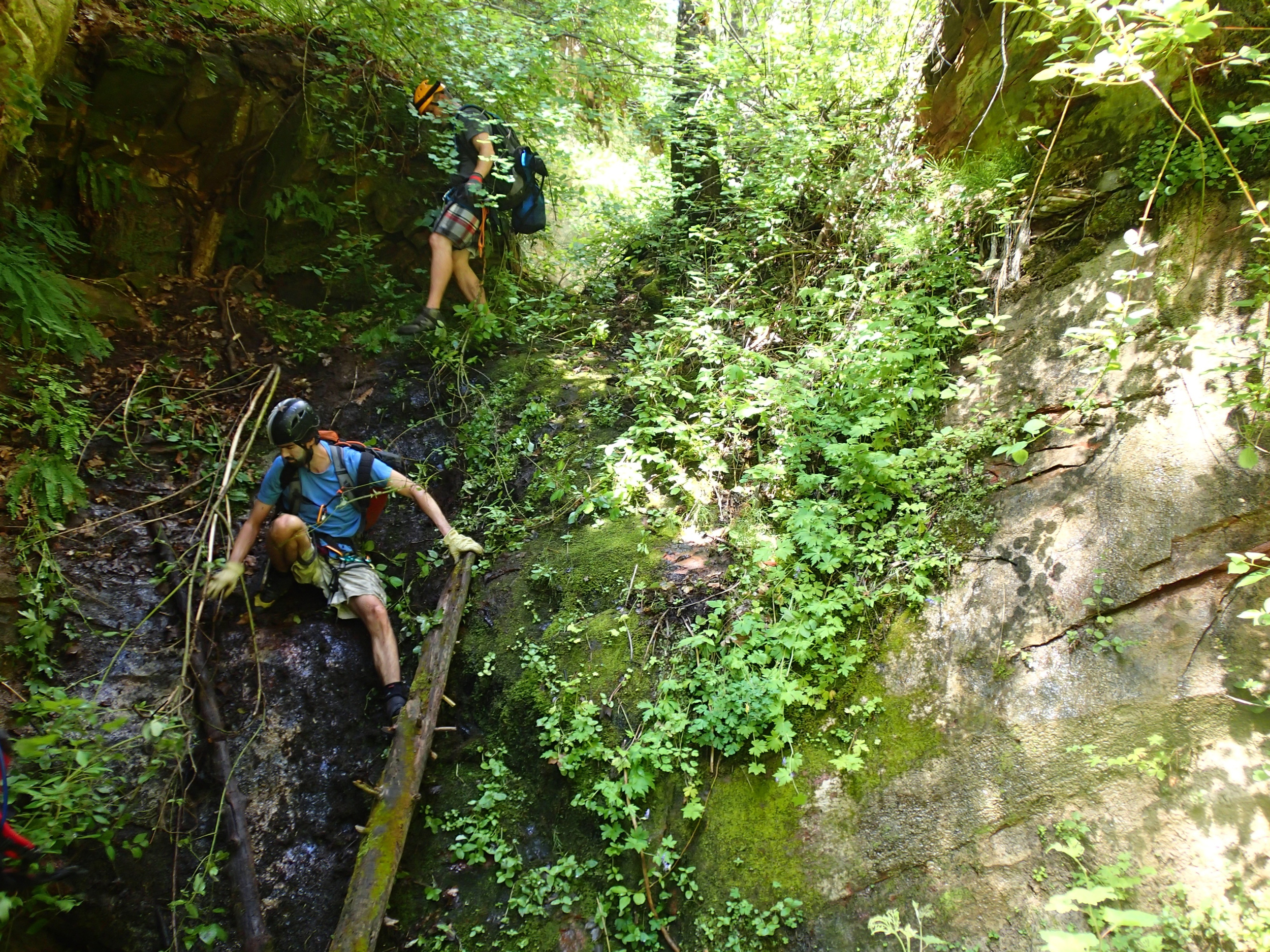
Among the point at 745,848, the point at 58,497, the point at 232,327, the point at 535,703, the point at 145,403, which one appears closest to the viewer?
the point at 745,848

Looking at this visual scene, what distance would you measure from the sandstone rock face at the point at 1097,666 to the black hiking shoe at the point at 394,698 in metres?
2.79

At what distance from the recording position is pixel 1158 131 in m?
3.84

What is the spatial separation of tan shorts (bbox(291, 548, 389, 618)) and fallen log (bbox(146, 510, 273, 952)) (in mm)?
734

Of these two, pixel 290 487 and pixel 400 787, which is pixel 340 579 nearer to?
pixel 290 487

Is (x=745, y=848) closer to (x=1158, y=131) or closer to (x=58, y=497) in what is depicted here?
(x=1158, y=131)

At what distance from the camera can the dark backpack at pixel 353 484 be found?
495cm

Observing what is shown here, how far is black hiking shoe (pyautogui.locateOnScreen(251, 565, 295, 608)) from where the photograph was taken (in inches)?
194

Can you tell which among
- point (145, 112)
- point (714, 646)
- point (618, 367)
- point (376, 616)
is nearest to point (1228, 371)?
point (714, 646)

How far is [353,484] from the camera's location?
5.12m

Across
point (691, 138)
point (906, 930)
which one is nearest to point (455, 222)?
point (691, 138)

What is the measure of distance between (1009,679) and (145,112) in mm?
8156

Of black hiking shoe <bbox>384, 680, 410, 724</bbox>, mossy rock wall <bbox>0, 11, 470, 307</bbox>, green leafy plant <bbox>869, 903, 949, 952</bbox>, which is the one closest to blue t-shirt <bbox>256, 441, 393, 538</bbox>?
black hiking shoe <bbox>384, 680, 410, 724</bbox>

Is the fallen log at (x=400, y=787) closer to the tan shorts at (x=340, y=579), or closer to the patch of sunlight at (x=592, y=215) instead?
the tan shorts at (x=340, y=579)

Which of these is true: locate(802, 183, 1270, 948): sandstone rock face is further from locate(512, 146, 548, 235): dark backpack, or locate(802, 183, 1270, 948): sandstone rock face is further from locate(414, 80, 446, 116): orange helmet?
locate(414, 80, 446, 116): orange helmet
